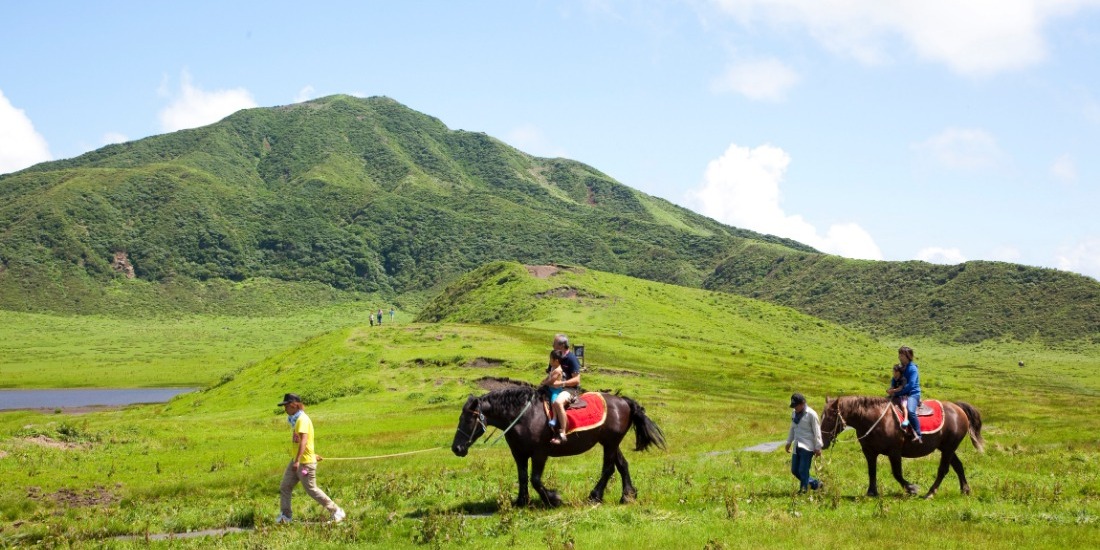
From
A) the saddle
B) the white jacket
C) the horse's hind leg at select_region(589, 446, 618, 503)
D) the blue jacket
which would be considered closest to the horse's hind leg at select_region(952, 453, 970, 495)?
the blue jacket

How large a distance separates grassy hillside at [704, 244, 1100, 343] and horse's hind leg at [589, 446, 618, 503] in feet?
496

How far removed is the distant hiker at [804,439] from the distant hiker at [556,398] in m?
5.39

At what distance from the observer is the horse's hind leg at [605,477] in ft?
61.0

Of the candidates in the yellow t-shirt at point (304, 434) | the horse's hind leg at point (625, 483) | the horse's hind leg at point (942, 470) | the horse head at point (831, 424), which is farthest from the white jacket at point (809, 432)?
the yellow t-shirt at point (304, 434)

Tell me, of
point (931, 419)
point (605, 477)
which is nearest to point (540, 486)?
point (605, 477)

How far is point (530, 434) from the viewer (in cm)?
1847

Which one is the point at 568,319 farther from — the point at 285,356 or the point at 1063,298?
the point at 1063,298

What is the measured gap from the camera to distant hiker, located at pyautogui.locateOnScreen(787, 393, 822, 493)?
19219 millimetres

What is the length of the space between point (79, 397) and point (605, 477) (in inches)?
3115

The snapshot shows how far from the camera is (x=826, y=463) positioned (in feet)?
81.4

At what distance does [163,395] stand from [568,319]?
147 feet

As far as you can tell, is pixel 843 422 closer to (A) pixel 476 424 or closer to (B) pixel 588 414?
(B) pixel 588 414

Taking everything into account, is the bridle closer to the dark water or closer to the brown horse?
the brown horse

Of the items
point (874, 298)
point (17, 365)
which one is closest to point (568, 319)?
point (17, 365)
